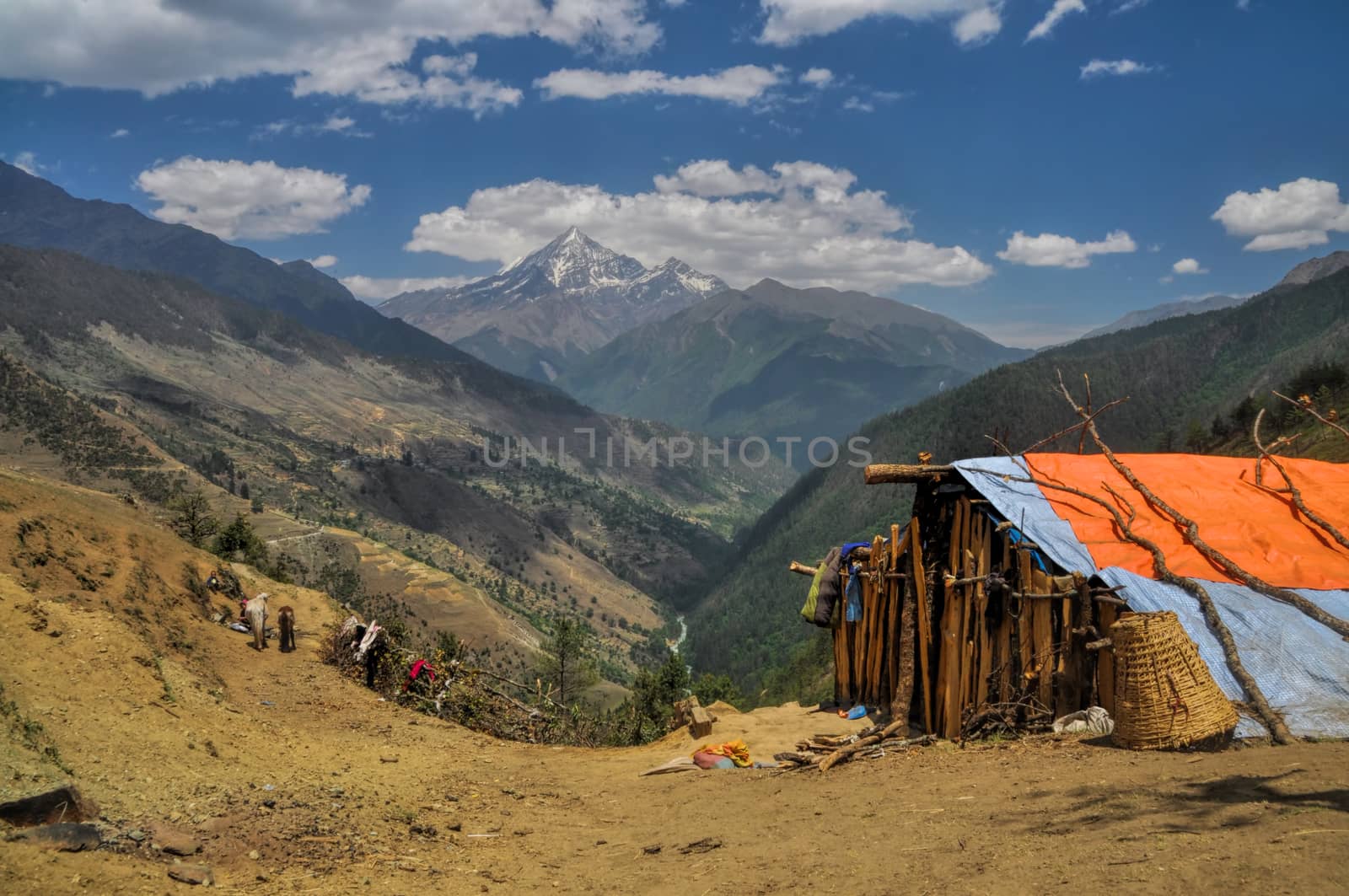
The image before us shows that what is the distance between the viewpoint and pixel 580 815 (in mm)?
10305

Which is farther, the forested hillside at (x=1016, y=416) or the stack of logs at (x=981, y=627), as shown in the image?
the forested hillside at (x=1016, y=416)

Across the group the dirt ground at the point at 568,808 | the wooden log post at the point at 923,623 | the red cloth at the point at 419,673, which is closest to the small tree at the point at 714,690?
the red cloth at the point at 419,673

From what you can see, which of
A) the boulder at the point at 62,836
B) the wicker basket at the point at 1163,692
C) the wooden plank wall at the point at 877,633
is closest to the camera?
the boulder at the point at 62,836

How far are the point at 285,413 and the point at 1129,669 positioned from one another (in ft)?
692

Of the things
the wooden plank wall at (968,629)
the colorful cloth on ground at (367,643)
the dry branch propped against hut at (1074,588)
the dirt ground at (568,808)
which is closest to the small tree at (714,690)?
the colorful cloth on ground at (367,643)

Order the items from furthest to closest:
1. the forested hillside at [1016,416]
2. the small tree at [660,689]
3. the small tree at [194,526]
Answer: the forested hillside at [1016,416] < the small tree at [660,689] < the small tree at [194,526]

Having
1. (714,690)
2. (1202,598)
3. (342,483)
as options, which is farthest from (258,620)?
(342,483)

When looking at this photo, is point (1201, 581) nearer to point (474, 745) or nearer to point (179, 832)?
point (474, 745)

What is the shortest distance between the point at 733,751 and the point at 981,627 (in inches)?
166

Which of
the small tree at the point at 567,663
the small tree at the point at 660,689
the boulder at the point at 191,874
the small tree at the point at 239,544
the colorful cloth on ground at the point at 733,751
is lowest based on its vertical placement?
the small tree at the point at 660,689

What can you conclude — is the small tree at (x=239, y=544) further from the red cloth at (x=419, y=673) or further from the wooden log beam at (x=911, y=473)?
the wooden log beam at (x=911, y=473)

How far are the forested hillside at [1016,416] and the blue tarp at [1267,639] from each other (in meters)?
92.4

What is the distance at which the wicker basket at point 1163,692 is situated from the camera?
368 inches

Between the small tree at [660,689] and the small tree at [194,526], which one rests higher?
the small tree at [194,526]
